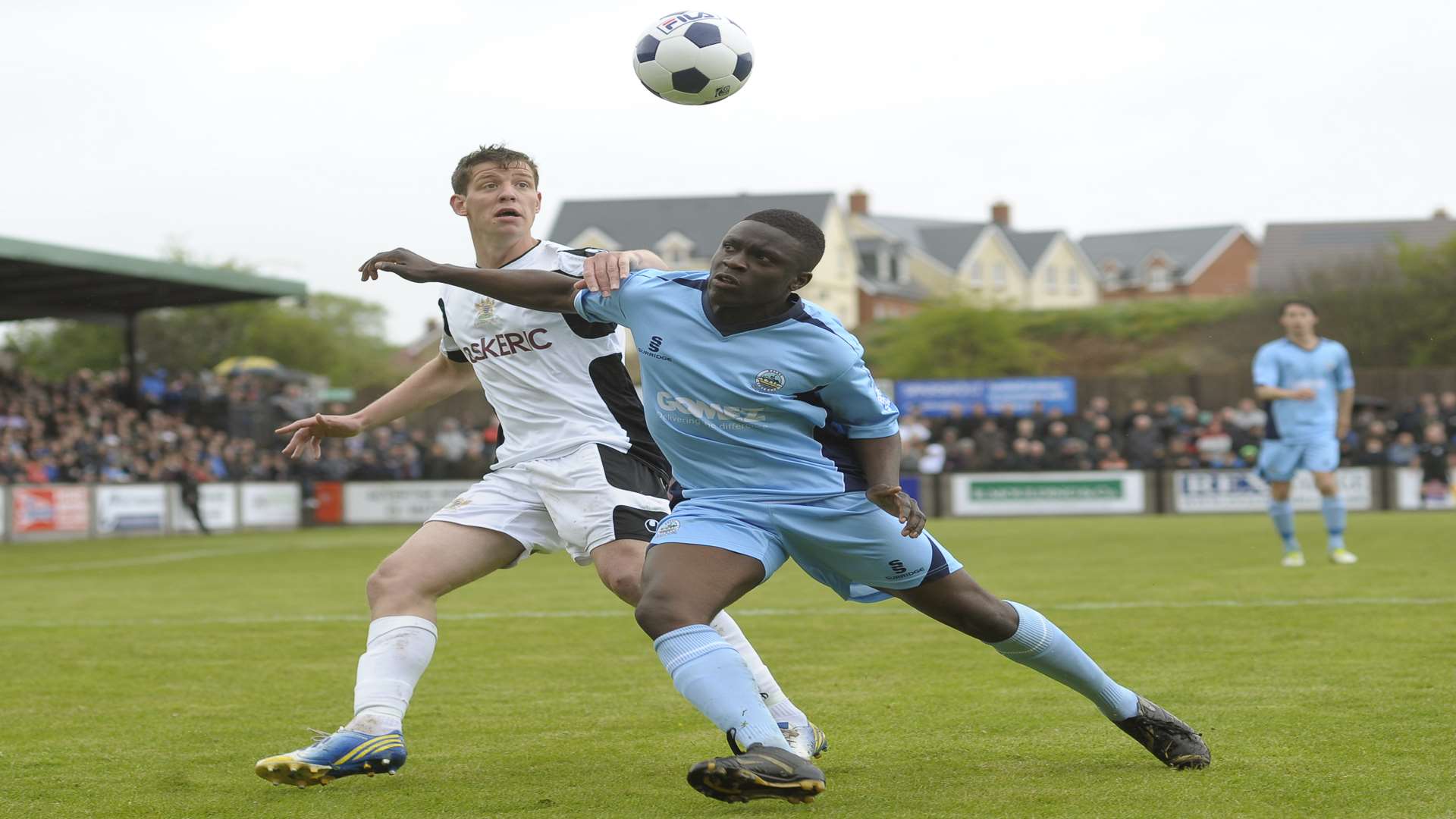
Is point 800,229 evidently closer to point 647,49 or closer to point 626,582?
point 626,582

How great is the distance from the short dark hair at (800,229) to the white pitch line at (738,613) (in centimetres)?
646

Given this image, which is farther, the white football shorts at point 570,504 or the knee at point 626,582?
the white football shorts at point 570,504

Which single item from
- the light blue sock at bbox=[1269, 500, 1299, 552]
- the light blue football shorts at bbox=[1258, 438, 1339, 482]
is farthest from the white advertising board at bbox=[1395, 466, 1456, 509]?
the light blue football shorts at bbox=[1258, 438, 1339, 482]

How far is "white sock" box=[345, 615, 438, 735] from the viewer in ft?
17.2

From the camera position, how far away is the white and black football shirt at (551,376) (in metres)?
5.89

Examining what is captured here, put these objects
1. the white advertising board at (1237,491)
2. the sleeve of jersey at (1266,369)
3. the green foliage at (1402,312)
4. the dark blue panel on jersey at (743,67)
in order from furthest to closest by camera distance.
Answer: the green foliage at (1402,312) → the white advertising board at (1237,491) → the sleeve of jersey at (1266,369) → the dark blue panel on jersey at (743,67)

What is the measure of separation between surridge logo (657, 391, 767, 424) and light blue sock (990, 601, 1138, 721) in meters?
1.08

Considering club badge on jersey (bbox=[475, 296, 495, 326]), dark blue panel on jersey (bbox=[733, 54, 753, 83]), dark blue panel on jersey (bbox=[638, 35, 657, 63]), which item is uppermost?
dark blue panel on jersey (bbox=[638, 35, 657, 63])

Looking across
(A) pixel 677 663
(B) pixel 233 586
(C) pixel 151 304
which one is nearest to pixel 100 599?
(B) pixel 233 586

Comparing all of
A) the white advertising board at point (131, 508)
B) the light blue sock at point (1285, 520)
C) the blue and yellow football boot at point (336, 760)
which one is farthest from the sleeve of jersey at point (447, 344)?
the white advertising board at point (131, 508)

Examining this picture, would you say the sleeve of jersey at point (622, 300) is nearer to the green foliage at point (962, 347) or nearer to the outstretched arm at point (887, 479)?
the outstretched arm at point (887, 479)

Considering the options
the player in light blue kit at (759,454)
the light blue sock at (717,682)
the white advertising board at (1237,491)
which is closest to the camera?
the light blue sock at (717,682)

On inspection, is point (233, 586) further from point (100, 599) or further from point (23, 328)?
point (23, 328)

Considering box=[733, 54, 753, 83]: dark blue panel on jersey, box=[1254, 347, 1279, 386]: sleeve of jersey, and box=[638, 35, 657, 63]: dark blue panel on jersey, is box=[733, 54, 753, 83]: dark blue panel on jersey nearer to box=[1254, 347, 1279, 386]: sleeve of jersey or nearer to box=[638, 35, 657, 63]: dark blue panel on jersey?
box=[638, 35, 657, 63]: dark blue panel on jersey
